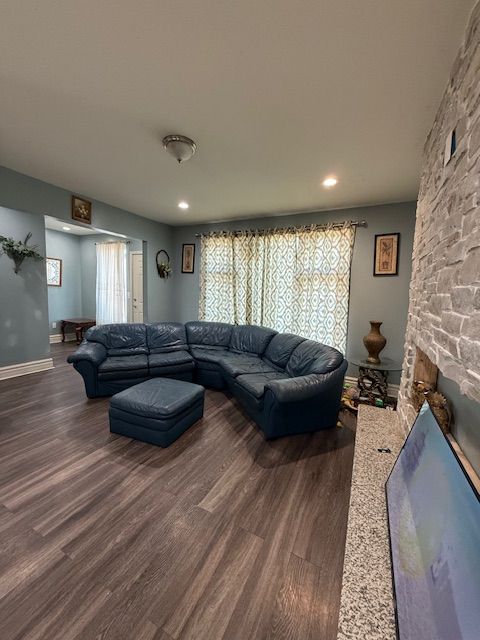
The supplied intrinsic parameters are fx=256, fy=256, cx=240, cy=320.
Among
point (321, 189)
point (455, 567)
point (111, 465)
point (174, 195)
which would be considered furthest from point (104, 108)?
point (455, 567)

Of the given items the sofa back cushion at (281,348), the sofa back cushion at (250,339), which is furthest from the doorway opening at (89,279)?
the sofa back cushion at (281,348)

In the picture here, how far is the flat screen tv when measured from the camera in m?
0.74

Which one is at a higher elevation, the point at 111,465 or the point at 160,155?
the point at 160,155

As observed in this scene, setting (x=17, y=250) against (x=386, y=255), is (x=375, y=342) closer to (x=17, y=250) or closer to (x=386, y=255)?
(x=386, y=255)

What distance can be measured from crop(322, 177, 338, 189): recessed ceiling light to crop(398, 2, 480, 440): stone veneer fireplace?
1152 millimetres

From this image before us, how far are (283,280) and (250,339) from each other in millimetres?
1178

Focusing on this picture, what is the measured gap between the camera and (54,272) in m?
6.11

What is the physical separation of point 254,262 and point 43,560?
4206mm

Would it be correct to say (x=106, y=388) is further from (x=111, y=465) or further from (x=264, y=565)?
(x=264, y=565)

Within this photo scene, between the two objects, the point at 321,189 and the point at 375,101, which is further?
the point at 321,189

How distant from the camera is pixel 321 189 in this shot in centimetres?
328

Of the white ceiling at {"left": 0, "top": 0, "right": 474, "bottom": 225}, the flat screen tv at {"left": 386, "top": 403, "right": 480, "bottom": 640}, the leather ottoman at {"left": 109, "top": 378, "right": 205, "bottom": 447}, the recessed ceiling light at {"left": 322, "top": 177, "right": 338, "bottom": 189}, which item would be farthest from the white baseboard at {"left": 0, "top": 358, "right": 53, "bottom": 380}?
the recessed ceiling light at {"left": 322, "top": 177, "right": 338, "bottom": 189}

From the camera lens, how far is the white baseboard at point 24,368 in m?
3.58

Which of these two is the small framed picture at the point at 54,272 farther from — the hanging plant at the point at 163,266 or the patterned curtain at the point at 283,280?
the patterned curtain at the point at 283,280
